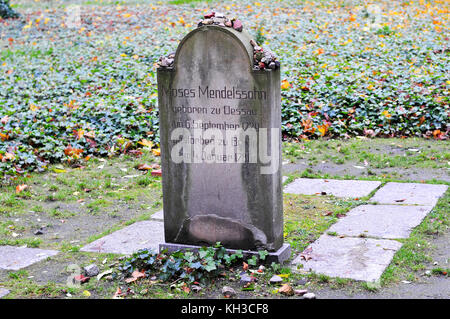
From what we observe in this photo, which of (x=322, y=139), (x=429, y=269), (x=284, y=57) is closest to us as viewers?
(x=429, y=269)

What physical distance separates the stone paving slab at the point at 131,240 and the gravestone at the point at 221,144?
34 cm

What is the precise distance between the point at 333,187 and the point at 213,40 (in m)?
2.70

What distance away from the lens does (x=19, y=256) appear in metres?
4.83

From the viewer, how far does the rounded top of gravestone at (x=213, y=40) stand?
4.21 metres

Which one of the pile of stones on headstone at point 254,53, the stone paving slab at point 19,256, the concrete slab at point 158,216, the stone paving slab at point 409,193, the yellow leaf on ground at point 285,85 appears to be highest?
the pile of stones on headstone at point 254,53

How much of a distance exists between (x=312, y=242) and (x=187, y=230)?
3.50ft

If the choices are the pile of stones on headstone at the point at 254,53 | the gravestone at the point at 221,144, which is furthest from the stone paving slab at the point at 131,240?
the pile of stones on headstone at the point at 254,53

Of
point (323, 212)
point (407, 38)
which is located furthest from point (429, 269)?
point (407, 38)

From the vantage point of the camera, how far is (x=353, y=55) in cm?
1170

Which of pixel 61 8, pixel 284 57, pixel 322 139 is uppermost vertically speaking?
pixel 61 8

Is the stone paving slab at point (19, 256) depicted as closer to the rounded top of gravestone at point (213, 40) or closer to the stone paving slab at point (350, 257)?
the rounded top of gravestone at point (213, 40)

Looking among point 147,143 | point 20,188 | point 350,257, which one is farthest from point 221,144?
point 147,143

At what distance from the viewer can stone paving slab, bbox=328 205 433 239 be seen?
16.3 ft
